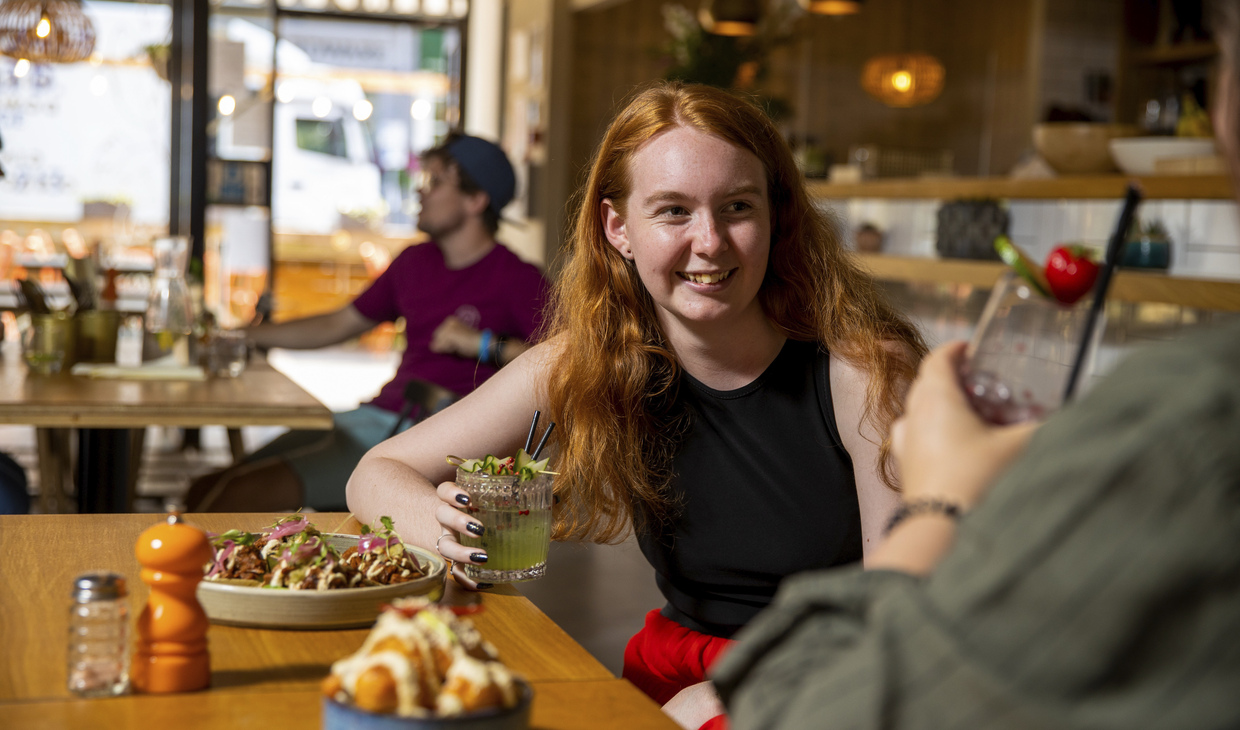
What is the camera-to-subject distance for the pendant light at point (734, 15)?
5840 mm

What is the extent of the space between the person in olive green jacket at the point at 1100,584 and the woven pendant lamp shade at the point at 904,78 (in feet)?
22.7

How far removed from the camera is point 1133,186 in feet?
2.53

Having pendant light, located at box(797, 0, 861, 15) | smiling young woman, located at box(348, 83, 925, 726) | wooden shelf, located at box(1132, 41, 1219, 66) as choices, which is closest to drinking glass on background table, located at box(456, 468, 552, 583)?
smiling young woman, located at box(348, 83, 925, 726)

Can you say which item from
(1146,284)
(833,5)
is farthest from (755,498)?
(833,5)

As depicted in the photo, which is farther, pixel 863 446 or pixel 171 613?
pixel 863 446

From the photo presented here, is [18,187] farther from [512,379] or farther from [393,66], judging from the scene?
[512,379]

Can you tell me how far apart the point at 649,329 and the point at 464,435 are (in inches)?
11.8

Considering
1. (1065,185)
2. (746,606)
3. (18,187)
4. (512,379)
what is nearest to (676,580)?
(746,606)

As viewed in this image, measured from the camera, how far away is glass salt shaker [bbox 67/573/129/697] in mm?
876

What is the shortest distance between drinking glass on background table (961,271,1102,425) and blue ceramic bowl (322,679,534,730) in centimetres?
36

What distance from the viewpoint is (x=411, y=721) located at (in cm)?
71

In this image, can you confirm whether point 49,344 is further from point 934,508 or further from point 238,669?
point 934,508

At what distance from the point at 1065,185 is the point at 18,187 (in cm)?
540

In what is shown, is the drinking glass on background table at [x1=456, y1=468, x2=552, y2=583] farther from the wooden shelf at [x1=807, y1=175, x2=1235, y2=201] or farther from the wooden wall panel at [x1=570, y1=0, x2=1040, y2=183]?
the wooden wall panel at [x1=570, y1=0, x2=1040, y2=183]
